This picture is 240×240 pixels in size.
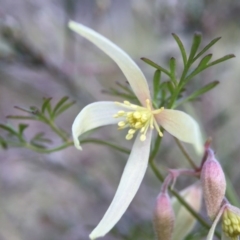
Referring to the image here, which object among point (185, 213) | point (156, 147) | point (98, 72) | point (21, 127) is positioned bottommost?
point (185, 213)

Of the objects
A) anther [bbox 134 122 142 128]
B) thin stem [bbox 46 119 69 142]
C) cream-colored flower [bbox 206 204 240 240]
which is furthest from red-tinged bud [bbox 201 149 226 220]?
thin stem [bbox 46 119 69 142]

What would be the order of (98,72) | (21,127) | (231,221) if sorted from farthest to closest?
(98,72), (21,127), (231,221)

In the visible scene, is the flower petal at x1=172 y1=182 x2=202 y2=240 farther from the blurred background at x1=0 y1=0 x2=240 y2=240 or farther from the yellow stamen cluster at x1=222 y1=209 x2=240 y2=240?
the yellow stamen cluster at x1=222 y1=209 x2=240 y2=240

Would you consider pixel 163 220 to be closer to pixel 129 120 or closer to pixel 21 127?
pixel 129 120

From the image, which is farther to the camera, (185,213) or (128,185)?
(185,213)

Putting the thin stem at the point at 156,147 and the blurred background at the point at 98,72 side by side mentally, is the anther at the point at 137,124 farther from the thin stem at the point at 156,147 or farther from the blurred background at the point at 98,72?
the blurred background at the point at 98,72

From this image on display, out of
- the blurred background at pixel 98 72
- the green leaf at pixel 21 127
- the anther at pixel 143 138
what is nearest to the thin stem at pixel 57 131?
the green leaf at pixel 21 127

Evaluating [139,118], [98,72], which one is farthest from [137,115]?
[98,72]
